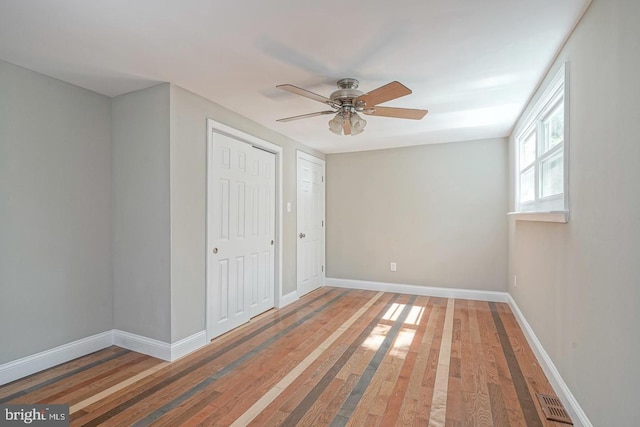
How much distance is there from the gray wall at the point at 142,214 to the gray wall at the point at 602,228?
285cm

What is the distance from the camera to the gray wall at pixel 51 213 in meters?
2.26

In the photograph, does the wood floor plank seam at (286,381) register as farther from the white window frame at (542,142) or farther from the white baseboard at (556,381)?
the white window frame at (542,142)

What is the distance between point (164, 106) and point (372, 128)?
2294mm

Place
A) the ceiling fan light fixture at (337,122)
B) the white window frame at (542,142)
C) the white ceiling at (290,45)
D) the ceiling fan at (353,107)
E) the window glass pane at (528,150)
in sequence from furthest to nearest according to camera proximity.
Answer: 1. the window glass pane at (528,150)
2. the ceiling fan light fixture at (337,122)
3. the ceiling fan at (353,107)
4. the white window frame at (542,142)
5. the white ceiling at (290,45)

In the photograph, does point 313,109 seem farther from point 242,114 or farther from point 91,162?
point 91,162

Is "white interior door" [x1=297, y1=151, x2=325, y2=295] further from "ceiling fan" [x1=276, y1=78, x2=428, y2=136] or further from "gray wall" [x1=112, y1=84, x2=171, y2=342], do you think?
"gray wall" [x1=112, y1=84, x2=171, y2=342]

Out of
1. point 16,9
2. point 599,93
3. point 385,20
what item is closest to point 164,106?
point 16,9

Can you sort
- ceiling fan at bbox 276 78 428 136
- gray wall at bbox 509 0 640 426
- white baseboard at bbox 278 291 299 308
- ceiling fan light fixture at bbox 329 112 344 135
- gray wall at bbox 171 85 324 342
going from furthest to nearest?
white baseboard at bbox 278 291 299 308
gray wall at bbox 171 85 324 342
ceiling fan light fixture at bbox 329 112 344 135
ceiling fan at bbox 276 78 428 136
gray wall at bbox 509 0 640 426

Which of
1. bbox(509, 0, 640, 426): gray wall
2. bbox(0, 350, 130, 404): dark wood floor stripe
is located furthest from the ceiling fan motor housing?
bbox(0, 350, 130, 404): dark wood floor stripe

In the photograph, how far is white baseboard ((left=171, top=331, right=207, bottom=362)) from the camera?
2.61 m

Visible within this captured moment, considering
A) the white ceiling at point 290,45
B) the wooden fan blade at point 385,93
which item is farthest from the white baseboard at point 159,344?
the wooden fan blade at point 385,93

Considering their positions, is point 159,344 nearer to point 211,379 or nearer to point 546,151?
point 211,379

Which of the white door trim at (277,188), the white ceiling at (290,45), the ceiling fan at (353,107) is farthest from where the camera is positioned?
the white door trim at (277,188)

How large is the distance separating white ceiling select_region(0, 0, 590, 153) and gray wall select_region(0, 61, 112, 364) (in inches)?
9.2
